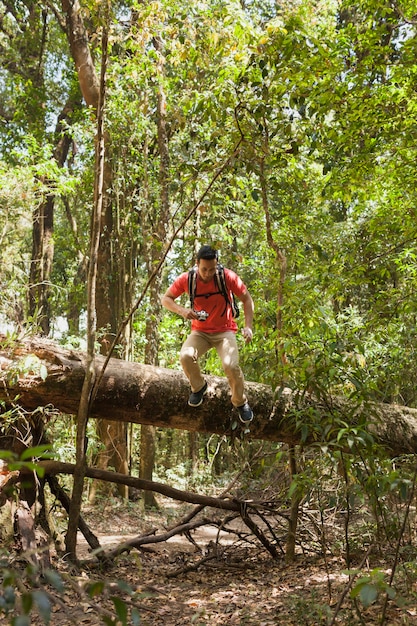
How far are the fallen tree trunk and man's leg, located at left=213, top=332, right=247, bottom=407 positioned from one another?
1.19 ft

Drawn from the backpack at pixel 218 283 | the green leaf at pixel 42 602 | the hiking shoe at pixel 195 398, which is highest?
A: the backpack at pixel 218 283

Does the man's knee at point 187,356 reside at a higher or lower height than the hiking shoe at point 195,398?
higher

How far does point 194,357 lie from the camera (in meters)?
5.92

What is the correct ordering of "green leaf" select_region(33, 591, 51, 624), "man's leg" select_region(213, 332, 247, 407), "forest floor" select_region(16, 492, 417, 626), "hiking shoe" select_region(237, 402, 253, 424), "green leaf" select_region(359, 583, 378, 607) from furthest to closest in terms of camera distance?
"hiking shoe" select_region(237, 402, 253, 424), "man's leg" select_region(213, 332, 247, 407), "forest floor" select_region(16, 492, 417, 626), "green leaf" select_region(359, 583, 378, 607), "green leaf" select_region(33, 591, 51, 624)

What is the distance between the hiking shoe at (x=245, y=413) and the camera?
6266 mm

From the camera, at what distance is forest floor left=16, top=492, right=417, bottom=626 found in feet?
13.6

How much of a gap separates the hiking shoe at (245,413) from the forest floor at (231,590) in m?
1.67

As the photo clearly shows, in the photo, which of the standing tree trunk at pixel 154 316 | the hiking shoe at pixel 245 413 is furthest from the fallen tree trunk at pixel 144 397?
the standing tree trunk at pixel 154 316

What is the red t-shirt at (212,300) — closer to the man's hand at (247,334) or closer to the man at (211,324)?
the man at (211,324)

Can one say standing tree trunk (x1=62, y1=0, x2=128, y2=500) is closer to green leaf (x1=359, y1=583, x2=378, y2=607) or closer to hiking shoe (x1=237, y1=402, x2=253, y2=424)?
hiking shoe (x1=237, y1=402, x2=253, y2=424)

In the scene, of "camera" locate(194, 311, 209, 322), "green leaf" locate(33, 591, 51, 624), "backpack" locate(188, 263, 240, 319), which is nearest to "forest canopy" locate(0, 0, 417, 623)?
"backpack" locate(188, 263, 240, 319)

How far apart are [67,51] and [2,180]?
765cm

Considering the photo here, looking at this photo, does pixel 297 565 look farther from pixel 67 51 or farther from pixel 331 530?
pixel 67 51

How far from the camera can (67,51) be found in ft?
58.1
